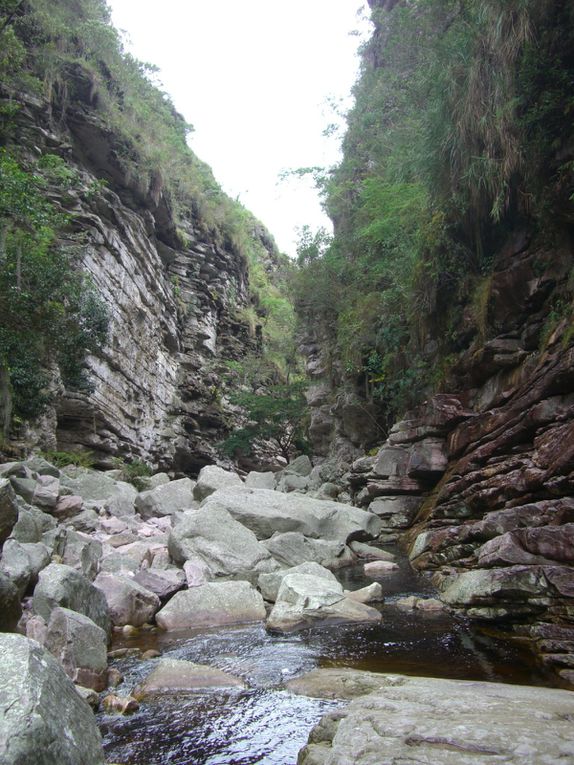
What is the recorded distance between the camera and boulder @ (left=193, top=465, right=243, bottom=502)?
42.1 feet

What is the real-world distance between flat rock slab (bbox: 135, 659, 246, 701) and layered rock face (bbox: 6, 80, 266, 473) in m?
12.5

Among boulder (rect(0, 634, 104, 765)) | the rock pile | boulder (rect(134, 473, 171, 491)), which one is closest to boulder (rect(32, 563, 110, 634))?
the rock pile

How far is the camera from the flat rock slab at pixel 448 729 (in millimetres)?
2230

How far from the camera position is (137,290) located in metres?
23.1

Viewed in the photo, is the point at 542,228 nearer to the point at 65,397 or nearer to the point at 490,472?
the point at 490,472

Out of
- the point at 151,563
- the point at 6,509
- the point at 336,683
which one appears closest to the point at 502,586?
the point at 336,683

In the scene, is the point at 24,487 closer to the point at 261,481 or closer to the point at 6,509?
the point at 6,509

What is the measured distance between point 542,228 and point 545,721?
8436mm

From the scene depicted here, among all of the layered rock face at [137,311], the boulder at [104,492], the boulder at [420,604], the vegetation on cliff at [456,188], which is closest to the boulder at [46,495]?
the boulder at [104,492]

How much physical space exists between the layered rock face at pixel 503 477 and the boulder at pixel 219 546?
2.77 m

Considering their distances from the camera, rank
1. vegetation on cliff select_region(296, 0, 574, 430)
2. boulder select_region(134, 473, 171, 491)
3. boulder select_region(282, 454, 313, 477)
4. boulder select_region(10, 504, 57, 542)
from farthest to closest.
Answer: boulder select_region(282, 454, 313, 477), boulder select_region(134, 473, 171, 491), vegetation on cliff select_region(296, 0, 574, 430), boulder select_region(10, 504, 57, 542)

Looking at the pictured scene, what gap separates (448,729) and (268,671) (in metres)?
2.37

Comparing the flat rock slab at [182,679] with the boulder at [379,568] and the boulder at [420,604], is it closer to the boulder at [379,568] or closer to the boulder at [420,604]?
the boulder at [420,604]

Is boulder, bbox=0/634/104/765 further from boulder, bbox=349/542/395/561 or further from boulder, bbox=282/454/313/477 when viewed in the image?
boulder, bbox=282/454/313/477
